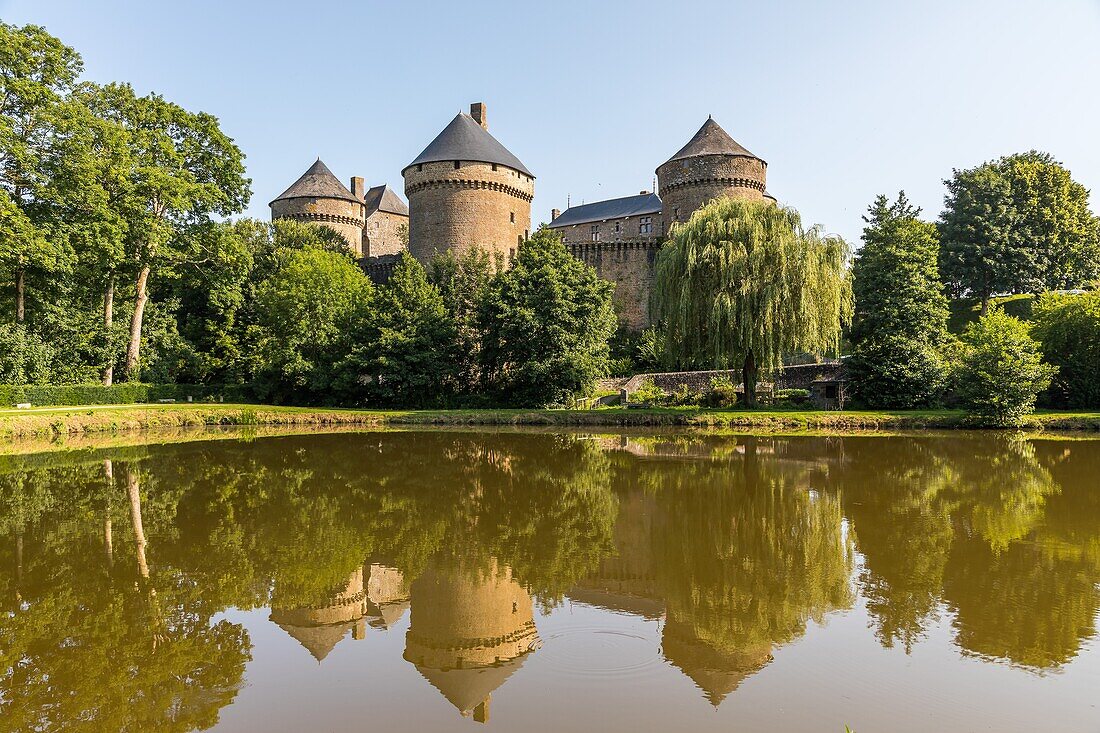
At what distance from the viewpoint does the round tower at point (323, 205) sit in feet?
147

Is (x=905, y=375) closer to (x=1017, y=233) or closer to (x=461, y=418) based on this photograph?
(x=461, y=418)

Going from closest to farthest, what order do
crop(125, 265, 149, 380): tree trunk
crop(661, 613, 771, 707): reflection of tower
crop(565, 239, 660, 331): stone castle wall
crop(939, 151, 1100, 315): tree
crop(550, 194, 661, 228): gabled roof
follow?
crop(661, 613, 771, 707): reflection of tower, crop(125, 265, 149, 380): tree trunk, crop(939, 151, 1100, 315): tree, crop(565, 239, 660, 331): stone castle wall, crop(550, 194, 661, 228): gabled roof

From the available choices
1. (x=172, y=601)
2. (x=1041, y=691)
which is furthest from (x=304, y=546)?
(x=1041, y=691)

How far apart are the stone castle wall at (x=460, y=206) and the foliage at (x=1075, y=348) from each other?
22706 mm

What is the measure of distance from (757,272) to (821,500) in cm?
1422

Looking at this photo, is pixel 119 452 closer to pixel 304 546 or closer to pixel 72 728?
pixel 304 546

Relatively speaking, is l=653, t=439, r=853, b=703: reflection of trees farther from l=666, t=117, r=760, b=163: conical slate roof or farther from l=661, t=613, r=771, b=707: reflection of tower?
l=666, t=117, r=760, b=163: conical slate roof

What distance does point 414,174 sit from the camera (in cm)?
3738

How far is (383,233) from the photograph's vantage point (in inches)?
A: 2025

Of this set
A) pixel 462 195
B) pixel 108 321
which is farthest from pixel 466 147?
pixel 108 321

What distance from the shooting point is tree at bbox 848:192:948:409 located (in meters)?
23.7

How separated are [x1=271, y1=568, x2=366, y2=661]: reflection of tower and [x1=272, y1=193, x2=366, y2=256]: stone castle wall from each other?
40965 millimetres

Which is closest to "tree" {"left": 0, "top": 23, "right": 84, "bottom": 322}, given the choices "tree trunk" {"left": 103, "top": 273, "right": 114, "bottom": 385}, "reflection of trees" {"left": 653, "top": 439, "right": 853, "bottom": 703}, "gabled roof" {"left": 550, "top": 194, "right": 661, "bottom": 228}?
"tree trunk" {"left": 103, "top": 273, "right": 114, "bottom": 385}

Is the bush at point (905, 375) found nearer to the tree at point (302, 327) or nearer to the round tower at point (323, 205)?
the tree at point (302, 327)
